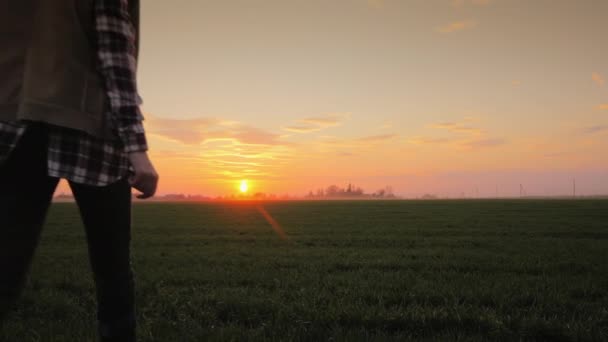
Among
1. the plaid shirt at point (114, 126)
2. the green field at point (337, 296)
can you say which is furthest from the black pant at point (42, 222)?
the green field at point (337, 296)

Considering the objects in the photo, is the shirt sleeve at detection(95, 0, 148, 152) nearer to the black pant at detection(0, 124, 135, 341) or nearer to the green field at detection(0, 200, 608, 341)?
the black pant at detection(0, 124, 135, 341)

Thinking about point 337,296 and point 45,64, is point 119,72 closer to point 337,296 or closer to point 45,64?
point 45,64

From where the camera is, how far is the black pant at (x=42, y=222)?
1.54 m

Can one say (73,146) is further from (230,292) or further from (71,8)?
(230,292)

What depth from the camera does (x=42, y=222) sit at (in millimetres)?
1665

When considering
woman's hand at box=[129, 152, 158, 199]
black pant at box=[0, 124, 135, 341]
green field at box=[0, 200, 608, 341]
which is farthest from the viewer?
green field at box=[0, 200, 608, 341]

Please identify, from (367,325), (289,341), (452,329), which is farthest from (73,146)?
(452,329)

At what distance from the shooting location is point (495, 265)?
940cm

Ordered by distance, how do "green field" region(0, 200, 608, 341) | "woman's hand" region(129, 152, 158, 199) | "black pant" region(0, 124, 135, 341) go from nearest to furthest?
"black pant" region(0, 124, 135, 341) < "woman's hand" region(129, 152, 158, 199) < "green field" region(0, 200, 608, 341)

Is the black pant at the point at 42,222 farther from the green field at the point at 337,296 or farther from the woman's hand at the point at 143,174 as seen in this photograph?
the green field at the point at 337,296

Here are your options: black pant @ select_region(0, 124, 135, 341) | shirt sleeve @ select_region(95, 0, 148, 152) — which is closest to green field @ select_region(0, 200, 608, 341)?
black pant @ select_region(0, 124, 135, 341)

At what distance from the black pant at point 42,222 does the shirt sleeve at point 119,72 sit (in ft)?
0.69

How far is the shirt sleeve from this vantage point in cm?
165

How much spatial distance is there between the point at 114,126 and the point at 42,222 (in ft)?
1.53
